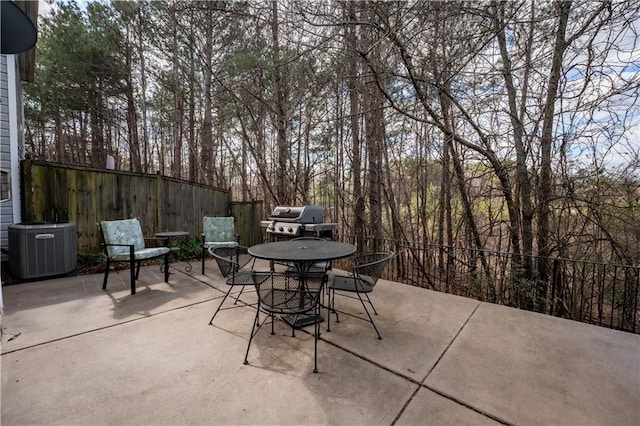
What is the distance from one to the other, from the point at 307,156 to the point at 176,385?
252 inches

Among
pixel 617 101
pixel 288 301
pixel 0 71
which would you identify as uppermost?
pixel 0 71

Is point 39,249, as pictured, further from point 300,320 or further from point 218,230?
point 300,320

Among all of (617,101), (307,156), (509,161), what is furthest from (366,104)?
(617,101)

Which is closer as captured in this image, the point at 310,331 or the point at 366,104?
the point at 310,331

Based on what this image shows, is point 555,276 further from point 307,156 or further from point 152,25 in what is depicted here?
point 152,25

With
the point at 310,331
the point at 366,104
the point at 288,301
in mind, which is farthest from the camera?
the point at 366,104

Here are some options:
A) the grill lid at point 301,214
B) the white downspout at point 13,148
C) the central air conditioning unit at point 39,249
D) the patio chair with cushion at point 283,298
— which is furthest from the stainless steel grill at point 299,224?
the white downspout at point 13,148

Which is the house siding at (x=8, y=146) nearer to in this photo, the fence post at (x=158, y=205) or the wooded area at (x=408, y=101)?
the fence post at (x=158, y=205)

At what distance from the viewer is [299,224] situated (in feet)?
13.6

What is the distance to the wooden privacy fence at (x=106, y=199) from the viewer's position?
4.07 m

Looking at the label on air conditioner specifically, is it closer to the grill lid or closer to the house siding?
the house siding

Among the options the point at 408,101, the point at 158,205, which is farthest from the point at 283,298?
the point at 158,205

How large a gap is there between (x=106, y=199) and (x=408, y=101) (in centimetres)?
544

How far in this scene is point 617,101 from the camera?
308 centimetres
